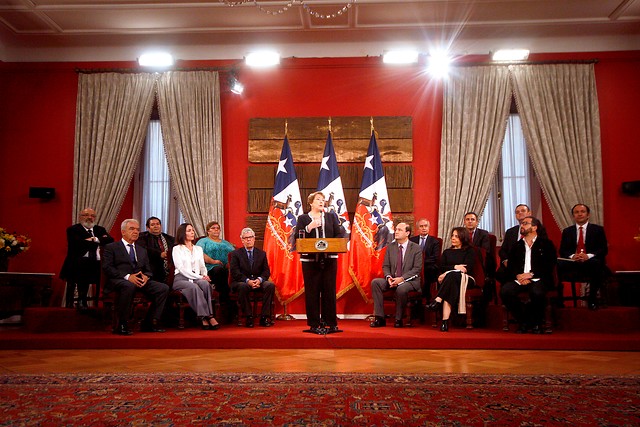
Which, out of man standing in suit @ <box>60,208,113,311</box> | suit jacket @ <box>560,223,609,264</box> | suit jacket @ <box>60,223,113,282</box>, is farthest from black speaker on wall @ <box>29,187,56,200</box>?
suit jacket @ <box>560,223,609,264</box>

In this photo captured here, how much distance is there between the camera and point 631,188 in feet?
A: 25.1

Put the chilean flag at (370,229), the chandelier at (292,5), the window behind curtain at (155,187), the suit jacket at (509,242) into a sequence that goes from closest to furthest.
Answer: the suit jacket at (509,242) < the chandelier at (292,5) < the chilean flag at (370,229) < the window behind curtain at (155,187)

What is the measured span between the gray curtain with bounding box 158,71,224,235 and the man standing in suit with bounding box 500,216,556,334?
4.05 meters

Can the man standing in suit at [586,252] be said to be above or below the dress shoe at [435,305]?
above

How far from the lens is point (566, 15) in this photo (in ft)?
24.7

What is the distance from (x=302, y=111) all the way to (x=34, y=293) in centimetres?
447

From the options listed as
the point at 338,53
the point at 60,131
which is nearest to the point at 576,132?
the point at 338,53

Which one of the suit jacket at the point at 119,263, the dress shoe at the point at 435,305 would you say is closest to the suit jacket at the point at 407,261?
the dress shoe at the point at 435,305

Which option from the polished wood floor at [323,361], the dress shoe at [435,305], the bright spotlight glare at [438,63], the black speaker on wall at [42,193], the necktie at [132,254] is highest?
the bright spotlight glare at [438,63]

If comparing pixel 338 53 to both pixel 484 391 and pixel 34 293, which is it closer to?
pixel 34 293

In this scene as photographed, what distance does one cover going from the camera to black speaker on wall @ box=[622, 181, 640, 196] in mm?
7629

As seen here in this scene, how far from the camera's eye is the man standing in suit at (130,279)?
590cm

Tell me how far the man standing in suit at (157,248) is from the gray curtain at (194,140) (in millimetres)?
845

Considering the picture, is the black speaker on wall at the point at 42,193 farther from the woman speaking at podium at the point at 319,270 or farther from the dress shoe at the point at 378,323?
the dress shoe at the point at 378,323
